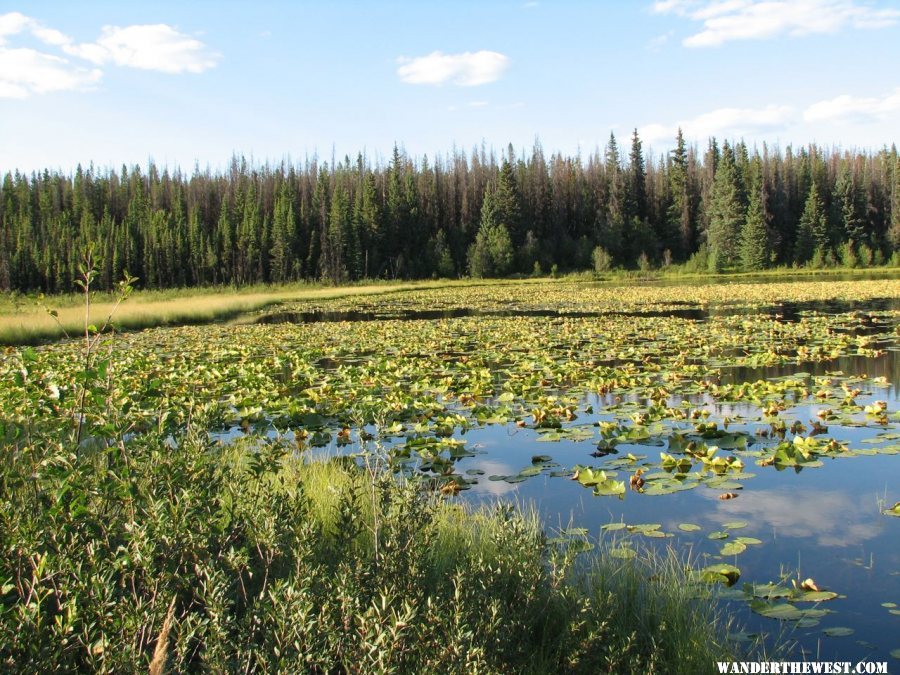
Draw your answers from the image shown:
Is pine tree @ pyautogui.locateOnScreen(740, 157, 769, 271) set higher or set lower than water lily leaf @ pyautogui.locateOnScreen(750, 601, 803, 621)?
higher

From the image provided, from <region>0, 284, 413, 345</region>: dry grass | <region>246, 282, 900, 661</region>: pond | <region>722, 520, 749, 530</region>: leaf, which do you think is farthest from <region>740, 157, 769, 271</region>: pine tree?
<region>722, 520, 749, 530</region>: leaf

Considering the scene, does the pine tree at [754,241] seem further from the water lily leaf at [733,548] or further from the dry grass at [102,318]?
the water lily leaf at [733,548]

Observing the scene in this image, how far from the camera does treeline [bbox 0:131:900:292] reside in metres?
68.9

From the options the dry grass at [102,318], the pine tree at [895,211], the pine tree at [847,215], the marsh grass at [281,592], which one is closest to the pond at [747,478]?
the marsh grass at [281,592]

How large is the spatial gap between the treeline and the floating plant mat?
51775 mm

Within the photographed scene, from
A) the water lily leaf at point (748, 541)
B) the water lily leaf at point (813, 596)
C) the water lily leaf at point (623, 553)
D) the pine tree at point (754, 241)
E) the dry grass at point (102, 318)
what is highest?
the pine tree at point (754, 241)

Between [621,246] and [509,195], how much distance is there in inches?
520

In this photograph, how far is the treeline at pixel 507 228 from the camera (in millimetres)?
68875

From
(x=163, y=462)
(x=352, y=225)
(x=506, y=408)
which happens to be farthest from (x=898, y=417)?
(x=352, y=225)

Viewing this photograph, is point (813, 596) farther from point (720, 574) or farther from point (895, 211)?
point (895, 211)

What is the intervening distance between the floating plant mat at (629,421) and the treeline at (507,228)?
2038 inches

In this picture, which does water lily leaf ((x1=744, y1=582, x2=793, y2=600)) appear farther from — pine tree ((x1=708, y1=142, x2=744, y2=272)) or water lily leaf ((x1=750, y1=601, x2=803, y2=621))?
pine tree ((x1=708, y1=142, x2=744, y2=272))

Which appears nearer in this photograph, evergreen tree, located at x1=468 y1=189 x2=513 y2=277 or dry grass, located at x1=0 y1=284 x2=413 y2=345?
dry grass, located at x1=0 y1=284 x2=413 y2=345

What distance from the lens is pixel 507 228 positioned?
74.1 metres
